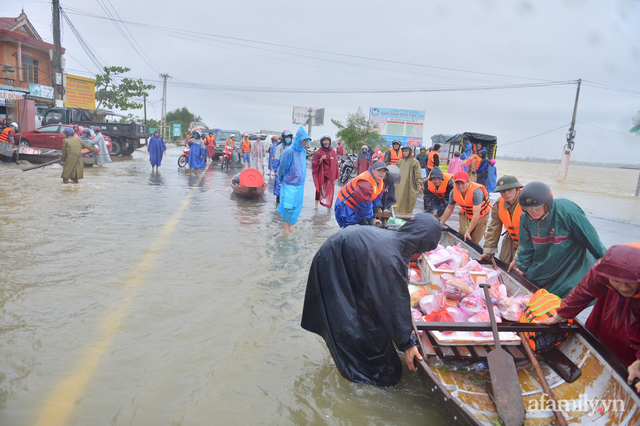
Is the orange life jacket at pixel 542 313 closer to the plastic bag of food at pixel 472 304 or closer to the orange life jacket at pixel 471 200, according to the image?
the plastic bag of food at pixel 472 304

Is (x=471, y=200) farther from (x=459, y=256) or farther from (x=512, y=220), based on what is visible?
(x=459, y=256)

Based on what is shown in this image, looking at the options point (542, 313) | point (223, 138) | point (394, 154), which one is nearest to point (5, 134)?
point (223, 138)

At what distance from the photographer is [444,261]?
420 centimetres

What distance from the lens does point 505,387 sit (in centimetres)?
257

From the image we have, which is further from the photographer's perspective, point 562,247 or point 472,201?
point 472,201

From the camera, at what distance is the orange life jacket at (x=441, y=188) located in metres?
6.79

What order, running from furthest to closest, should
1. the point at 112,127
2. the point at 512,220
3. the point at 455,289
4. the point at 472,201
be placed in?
the point at 112,127 → the point at 472,201 → the point at 512,220 → the point at 455,289

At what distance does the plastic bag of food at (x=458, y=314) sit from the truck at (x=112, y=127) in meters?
21.2

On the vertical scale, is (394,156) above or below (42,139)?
above

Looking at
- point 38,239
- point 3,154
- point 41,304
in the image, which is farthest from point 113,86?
point 41,304

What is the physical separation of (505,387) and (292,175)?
17.0ft

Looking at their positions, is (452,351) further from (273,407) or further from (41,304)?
(41,304)

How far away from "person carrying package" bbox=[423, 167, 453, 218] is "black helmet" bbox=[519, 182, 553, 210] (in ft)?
10.3

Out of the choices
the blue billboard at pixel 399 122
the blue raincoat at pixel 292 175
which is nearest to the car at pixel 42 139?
the blue raincoat at pixel 292 175
